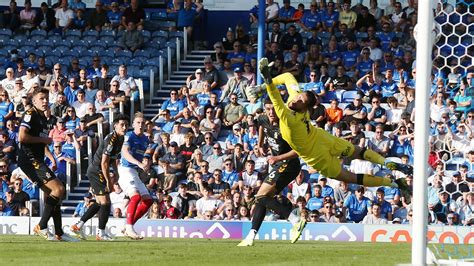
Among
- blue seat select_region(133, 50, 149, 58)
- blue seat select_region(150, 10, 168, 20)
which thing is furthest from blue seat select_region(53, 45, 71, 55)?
blue seat select_region(150, 10, 168, 20)

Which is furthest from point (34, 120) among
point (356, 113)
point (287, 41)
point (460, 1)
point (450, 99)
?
point (287, 41)

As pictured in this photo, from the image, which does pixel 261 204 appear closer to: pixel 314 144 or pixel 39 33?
pixel 314 144

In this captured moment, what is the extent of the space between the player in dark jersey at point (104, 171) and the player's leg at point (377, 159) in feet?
11.7

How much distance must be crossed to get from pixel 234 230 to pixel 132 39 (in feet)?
31.4

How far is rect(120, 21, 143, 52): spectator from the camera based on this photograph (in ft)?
96.5

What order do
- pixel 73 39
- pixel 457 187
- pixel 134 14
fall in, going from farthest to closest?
pixel 134 14 → pixel 73 39 → pixel 457 187

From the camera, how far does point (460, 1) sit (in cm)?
1498

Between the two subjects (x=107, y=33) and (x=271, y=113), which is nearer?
(x=271, y=113)

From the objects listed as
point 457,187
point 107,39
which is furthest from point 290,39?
point 457,187

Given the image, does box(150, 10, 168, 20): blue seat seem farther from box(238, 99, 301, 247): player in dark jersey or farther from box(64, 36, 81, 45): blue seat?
box(238, 99, 301, 247): player in dark jersey

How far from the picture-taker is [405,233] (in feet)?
67.1

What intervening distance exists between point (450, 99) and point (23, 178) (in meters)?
9.22

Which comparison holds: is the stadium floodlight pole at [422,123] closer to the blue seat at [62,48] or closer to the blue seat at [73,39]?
the blue seat at [62,48]

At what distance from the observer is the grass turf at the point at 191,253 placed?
13336 mm
